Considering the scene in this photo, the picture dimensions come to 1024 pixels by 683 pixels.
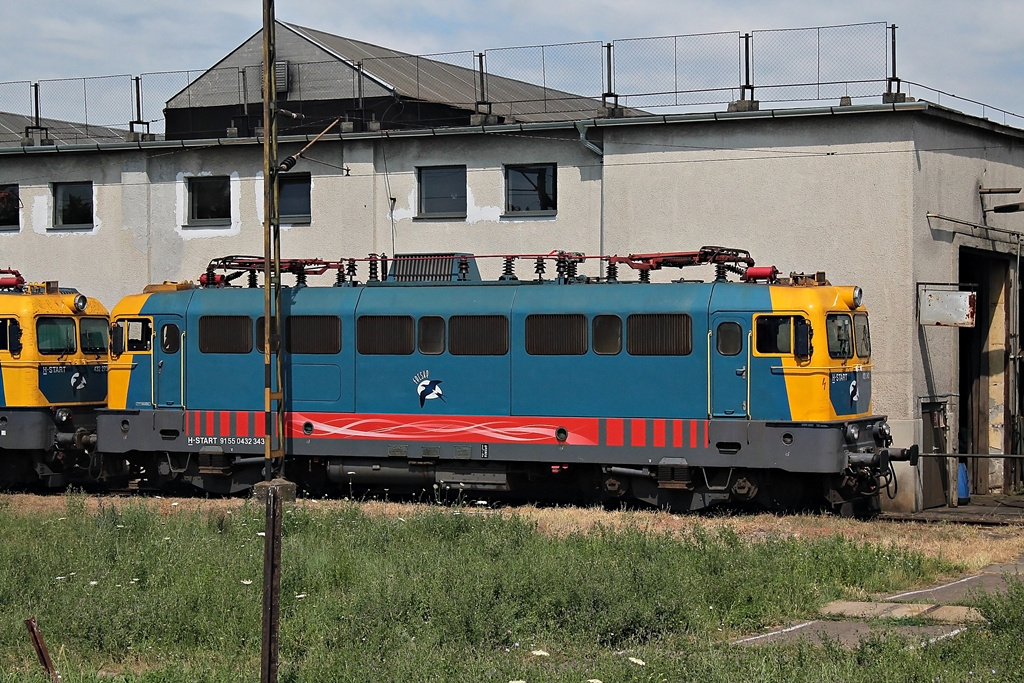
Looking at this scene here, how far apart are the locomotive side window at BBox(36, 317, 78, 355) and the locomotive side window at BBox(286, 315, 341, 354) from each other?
4.81 m

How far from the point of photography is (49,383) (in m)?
23.0

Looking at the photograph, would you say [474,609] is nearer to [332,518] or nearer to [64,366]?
[332,518]

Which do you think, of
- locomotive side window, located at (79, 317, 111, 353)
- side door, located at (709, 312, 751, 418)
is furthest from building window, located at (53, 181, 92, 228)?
side door, located at (709, 312, 751, 418)

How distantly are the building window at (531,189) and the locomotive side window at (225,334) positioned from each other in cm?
605

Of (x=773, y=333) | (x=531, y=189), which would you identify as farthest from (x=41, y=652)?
(x=531, y=189)

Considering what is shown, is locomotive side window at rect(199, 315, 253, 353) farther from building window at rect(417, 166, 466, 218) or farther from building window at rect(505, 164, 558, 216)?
building window at rect(505, 164, 558, 216)

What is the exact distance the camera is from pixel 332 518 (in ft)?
53.4

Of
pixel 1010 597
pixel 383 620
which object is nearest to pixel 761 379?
pixel 1010 597

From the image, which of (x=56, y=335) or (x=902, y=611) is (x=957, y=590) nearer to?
(x=902, y=611)

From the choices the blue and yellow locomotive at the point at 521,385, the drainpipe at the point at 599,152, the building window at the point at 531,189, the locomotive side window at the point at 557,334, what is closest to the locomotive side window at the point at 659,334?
the blue and yellow locomotive at the point at 521,385

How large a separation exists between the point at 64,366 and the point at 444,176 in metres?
7.98

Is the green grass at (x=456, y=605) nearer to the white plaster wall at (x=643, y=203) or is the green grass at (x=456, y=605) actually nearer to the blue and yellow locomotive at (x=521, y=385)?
the blue and yellow locomotive at (x=521, y=385)

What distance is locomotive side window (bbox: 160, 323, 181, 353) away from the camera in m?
21.9

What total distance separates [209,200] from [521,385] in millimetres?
10609
